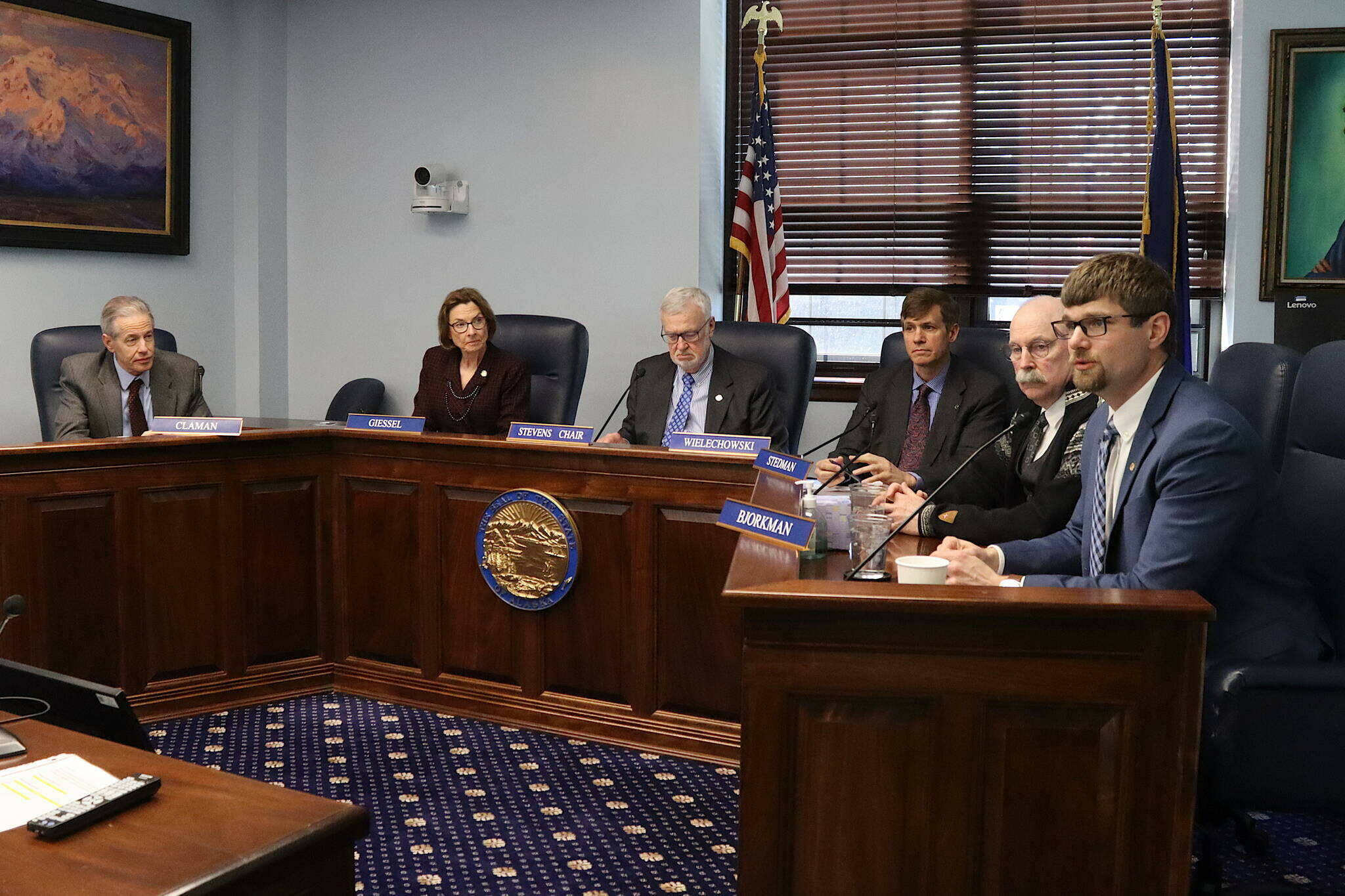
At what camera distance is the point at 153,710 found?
11.6 feet

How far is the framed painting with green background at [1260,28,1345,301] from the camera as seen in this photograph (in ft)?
14.7

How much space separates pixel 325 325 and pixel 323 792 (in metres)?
3.33

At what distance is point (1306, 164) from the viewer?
14.9ft

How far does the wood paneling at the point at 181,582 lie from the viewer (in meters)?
3.53

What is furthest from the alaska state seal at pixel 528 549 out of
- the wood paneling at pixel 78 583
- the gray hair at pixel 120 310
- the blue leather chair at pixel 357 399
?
the blue leather chair at pixel 357 399

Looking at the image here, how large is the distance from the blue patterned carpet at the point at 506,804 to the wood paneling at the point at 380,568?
190mm

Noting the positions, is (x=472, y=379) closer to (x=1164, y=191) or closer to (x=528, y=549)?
(x=528, y=549)

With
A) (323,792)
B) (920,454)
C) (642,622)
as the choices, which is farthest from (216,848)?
(920,454)

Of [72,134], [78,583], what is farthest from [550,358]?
[72,134]

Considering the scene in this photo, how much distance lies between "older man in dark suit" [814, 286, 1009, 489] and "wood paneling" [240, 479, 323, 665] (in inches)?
64.3

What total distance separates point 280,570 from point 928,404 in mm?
2049

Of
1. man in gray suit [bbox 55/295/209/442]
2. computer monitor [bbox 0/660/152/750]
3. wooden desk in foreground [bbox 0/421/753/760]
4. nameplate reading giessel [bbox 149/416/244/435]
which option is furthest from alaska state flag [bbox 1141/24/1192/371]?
computer monitor [bbox 0/660/152/750]

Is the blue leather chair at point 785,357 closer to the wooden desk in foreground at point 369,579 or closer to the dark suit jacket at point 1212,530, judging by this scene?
the wooden desk in foreground at point 369,579

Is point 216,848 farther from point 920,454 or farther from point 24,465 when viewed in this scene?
point 920,454
